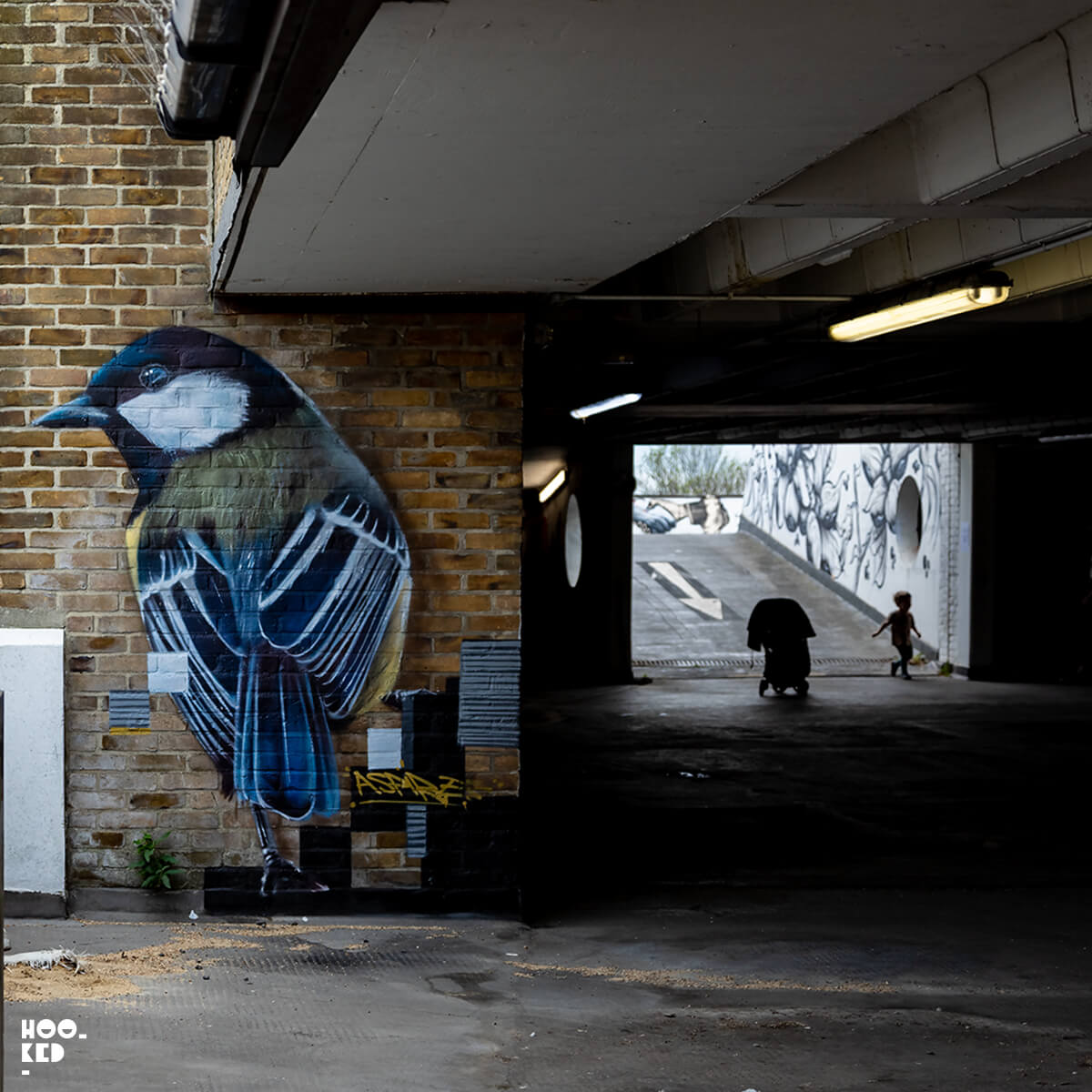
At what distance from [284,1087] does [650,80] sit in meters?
3.36

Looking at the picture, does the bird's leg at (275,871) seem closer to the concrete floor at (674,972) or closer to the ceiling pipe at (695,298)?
the concrete floor at (674,972)

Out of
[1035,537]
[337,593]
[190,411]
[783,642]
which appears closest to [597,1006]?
[337,593]

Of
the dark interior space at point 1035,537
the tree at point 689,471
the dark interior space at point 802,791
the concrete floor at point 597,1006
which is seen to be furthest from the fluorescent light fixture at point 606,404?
the tree at point 689,471

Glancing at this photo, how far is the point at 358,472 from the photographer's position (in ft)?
21.4

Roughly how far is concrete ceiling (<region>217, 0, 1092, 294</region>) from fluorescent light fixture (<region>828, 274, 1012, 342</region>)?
3.07 ft

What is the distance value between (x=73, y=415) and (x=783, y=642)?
45.1ft

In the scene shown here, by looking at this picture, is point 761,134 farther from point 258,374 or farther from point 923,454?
point 923,454

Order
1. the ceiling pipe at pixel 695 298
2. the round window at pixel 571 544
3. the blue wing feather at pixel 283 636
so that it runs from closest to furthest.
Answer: the blue wing feather at pixel 283 636
the ceiling pipe at pixel 695 298
the round window at pixel 571 544

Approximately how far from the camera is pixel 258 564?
6531 mm

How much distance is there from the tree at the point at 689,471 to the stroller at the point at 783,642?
37228mm

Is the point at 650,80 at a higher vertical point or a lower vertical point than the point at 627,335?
lower

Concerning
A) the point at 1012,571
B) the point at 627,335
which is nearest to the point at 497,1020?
the point at 627,335

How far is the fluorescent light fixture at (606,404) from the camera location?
12.5 metres

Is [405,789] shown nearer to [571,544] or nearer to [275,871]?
[275,871]
